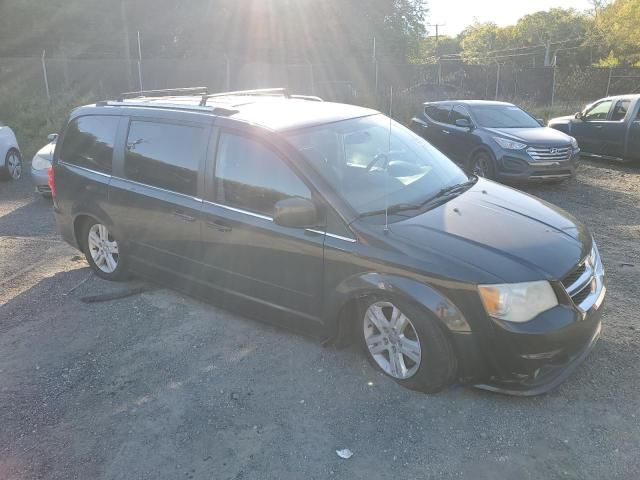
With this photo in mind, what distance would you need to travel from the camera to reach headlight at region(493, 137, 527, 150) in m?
9.16

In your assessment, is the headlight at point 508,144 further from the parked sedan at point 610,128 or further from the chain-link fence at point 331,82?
the chain-link fence at point 331,82

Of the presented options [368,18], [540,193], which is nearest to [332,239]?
[540,193]

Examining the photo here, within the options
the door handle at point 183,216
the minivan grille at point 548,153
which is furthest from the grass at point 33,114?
the minivan grille at point 548,153

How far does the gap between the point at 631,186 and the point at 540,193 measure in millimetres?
1726

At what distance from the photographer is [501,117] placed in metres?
10.2

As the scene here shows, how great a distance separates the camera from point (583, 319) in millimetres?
3258

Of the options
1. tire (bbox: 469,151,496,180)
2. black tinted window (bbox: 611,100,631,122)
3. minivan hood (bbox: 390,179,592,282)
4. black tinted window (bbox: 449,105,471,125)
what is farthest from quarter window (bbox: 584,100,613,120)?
minivan hood (bbox: 390,179,592,282)

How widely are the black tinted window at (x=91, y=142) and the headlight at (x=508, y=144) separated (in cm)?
667

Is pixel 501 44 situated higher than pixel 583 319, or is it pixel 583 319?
pixel 501 44

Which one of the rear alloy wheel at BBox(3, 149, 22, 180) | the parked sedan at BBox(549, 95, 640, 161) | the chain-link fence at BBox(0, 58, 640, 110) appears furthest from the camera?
the chain-link fence at BBox(0, 58, 640, 110)

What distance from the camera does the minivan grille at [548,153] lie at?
9.06 m

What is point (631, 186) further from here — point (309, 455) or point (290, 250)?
point (309, 455)

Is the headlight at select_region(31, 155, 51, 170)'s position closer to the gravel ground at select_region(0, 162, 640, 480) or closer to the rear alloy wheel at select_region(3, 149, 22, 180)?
the rear alloy wheel at select_region(3, 149, 22, 180)

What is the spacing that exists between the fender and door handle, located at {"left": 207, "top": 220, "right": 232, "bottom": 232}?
0.98 meters
